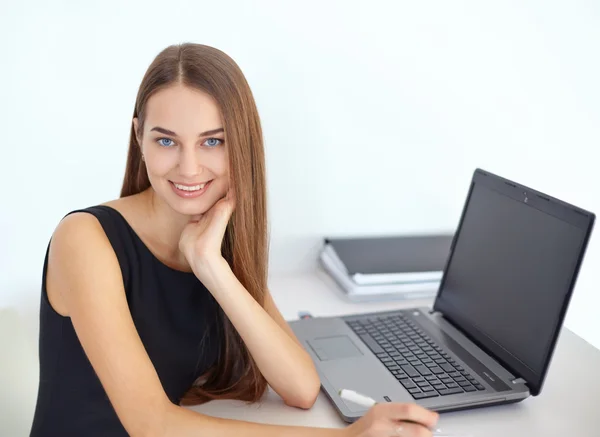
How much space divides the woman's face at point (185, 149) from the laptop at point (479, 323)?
388 mm

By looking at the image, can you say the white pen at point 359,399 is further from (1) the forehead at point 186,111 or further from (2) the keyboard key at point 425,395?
(1) the forehead at point 186,111

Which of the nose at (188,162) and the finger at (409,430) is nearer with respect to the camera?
the finger at (409,430)

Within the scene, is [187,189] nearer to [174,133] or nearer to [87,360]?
[174,133]

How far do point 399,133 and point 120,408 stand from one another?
1016 millimetres

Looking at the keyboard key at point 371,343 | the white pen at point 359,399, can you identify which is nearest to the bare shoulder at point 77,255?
the white pen at point 359,399

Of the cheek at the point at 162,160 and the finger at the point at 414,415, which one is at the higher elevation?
the cheek at the point at 162,160

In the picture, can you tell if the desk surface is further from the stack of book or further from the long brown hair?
the stack of book

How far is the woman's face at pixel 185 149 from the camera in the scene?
1.03m

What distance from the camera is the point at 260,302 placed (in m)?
1.20

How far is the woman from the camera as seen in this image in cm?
97

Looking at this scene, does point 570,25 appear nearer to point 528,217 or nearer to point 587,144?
point 587,144

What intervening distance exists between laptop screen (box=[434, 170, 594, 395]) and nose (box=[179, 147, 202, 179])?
62cm

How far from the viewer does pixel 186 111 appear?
3.36 feet

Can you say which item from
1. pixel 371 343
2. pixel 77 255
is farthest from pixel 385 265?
pixel 77 255
